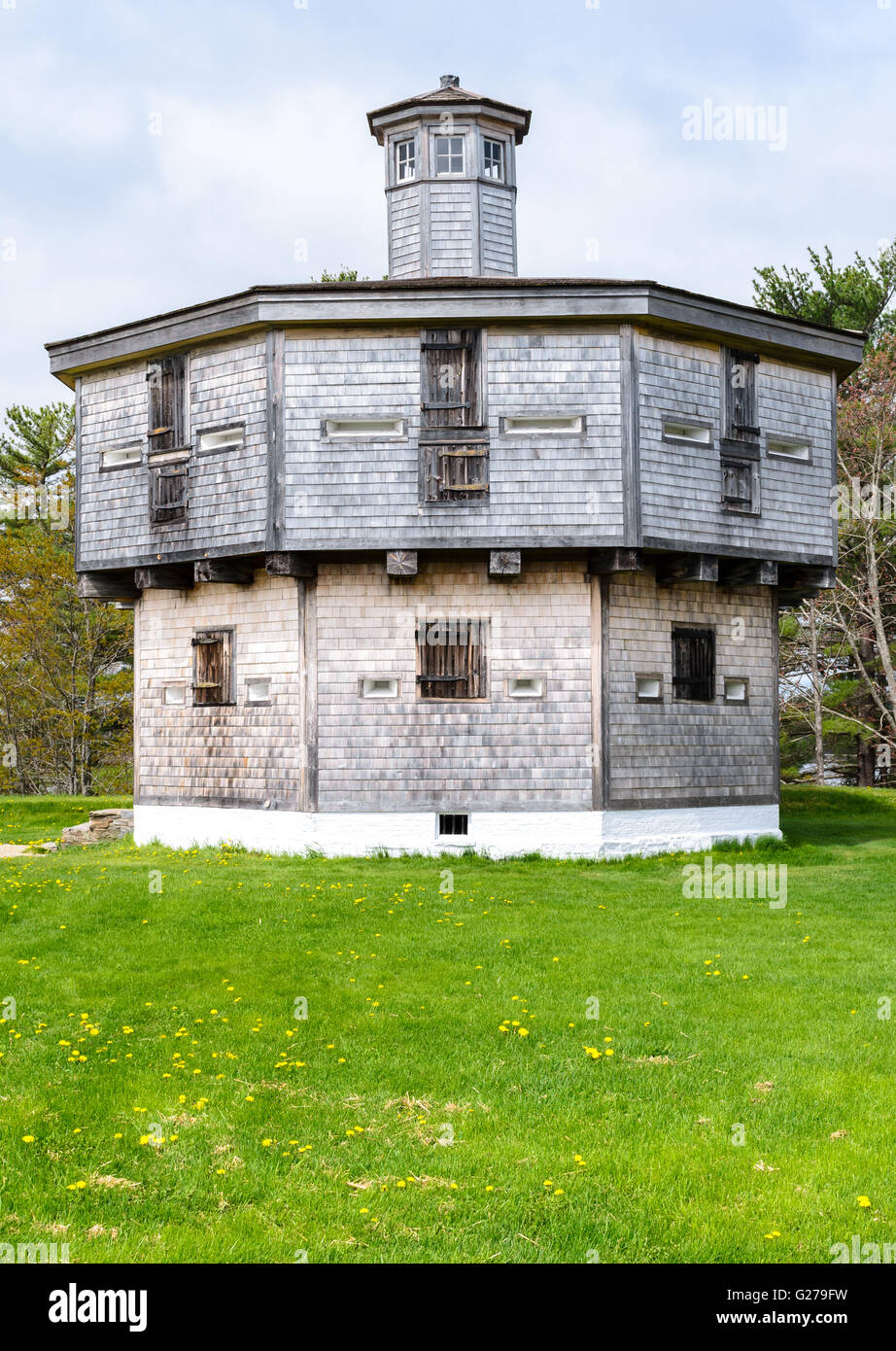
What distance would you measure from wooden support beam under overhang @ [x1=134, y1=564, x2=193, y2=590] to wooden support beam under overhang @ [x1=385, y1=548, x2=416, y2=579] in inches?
154

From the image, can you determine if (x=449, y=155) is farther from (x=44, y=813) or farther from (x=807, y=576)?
(x=44, y=813)

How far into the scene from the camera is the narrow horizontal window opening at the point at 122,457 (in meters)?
19.6

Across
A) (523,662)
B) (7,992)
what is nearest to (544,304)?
(523,662)

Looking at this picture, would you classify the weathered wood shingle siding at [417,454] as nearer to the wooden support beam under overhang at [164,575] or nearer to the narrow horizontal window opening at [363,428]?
the narrow horizontal window opening at [363,428]

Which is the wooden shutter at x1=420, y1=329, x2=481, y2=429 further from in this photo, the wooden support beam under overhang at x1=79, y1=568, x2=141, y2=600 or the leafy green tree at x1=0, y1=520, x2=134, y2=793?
the leafy green tree at x1=0, y1=520, x2=134, y2=793

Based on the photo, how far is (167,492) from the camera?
19062 millimetres

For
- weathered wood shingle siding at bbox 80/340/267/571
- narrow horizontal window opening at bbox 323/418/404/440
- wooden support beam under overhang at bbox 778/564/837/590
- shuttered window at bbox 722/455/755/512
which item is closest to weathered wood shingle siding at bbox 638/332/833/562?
shuttered window at bbox 722/455/755/512

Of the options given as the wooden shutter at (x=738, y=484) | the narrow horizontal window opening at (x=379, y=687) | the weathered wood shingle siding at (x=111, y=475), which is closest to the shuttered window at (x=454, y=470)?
the narrow horizontal window opening at (x=379, y=687)

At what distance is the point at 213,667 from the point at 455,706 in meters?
4.30

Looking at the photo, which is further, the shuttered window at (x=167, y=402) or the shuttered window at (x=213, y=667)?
the shuttered window at (x=213, y=667)

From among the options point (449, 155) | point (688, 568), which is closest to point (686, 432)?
point (688, 568)

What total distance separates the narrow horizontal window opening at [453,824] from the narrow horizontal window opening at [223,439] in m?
6.52

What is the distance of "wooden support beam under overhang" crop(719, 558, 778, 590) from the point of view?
19.3 meters
